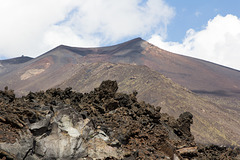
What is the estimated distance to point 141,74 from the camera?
90.3 m

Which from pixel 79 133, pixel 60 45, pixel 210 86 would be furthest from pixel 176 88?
pixel 60 45

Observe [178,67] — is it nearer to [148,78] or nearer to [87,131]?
[148,78]

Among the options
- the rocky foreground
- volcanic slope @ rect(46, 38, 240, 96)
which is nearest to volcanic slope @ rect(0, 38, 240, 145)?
volcanic slope @ rect(46, 38, 240, 96)

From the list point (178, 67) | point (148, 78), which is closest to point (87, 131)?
point (148, 78)

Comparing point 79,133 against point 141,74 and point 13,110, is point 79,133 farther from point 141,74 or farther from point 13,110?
point 141,74

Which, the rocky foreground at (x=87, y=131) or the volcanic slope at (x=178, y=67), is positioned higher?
the volcanic slope at (x=178, y=67)

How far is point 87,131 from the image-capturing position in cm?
1206

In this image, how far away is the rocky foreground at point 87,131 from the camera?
1080 cm

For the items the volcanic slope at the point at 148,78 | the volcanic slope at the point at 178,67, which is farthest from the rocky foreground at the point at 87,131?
the volcanic slope at the point at 178,67

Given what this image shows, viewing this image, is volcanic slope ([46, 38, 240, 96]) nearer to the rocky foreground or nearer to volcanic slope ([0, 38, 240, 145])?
volcanic slope ([0, 38, 240, 145])

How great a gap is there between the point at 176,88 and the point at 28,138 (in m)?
70.7

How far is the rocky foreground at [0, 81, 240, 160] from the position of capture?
425 inches

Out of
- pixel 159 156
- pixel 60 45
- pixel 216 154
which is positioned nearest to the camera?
pixel 159 156

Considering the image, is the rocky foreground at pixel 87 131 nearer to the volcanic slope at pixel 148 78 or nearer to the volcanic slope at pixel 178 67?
the volcanic slope at pixel 148 78
